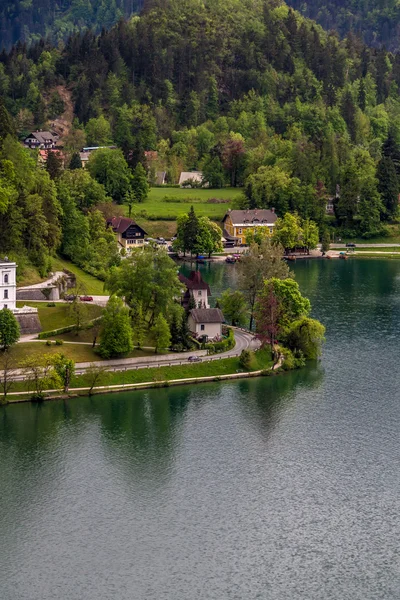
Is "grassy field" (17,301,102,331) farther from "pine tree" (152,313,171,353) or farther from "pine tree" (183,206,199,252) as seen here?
"pine tree" (183,206,199,252)

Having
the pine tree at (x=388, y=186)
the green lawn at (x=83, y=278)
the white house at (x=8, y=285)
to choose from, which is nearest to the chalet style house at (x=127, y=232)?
the green lawn at (x=83, y=278)

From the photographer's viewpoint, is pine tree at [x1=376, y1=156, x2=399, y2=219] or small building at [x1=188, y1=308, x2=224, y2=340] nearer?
small building at [x1=188, y1=308, x2=224, y2=340]

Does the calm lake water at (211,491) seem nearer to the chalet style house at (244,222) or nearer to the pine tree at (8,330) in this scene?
the pine tree at (8,330)

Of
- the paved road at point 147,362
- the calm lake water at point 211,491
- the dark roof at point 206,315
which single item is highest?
the dark roof at point 206,315

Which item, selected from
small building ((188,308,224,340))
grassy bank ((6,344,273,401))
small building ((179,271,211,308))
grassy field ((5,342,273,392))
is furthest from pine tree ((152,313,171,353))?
small building ((179,271,211,308))

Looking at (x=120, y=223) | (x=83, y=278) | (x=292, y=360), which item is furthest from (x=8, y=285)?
(x=120, y=223)
